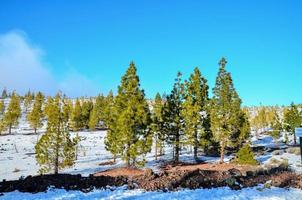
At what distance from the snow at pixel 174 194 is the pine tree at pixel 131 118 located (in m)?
18.5

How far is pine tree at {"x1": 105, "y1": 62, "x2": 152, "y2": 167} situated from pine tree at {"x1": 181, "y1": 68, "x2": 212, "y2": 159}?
10.1m

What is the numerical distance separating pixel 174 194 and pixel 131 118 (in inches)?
810

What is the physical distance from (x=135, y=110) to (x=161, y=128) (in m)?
10.7

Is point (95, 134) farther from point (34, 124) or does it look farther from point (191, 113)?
point (191, 113)

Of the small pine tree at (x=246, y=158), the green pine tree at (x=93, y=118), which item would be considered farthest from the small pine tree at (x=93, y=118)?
the small pine tree at (x=246, y=158)

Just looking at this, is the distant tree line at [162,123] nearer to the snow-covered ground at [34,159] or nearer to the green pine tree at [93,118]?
the snow-covered ground at [34,159]

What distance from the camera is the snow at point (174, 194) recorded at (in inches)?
653

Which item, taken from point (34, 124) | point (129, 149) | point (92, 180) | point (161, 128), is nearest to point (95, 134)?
point (34, 124)

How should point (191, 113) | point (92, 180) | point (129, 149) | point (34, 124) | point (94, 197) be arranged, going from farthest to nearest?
point (34, 124) < point (191, 113) < point (129, 149) < point (92, 180) < point (94, 197)

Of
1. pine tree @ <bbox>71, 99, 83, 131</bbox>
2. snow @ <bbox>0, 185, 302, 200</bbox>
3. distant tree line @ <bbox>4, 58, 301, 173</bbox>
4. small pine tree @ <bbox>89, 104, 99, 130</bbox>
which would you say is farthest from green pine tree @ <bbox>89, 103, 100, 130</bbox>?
snow @ <bbox>0, 185, 302, 200</bbox>

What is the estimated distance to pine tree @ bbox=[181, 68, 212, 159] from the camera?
4659cm

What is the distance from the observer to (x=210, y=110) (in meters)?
47.6

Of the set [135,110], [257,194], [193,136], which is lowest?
[257,194]

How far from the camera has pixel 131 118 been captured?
37.4m
